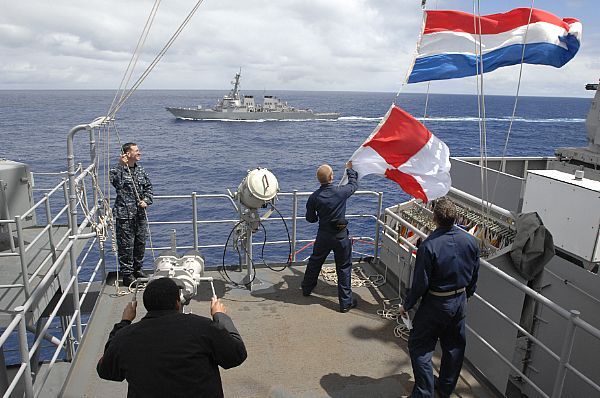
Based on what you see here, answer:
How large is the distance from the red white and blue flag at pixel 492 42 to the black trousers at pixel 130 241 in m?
4.34

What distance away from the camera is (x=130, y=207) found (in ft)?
20.5

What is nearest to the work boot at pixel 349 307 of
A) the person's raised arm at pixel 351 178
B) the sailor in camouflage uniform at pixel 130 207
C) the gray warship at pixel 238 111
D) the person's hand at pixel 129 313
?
the person's raised arm at pixel 351 178

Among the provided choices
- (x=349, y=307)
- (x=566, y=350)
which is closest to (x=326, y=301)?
(x=349, y=307)

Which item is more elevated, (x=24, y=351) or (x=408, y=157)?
(x=408, y=157)

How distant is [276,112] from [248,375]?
80.9 metres

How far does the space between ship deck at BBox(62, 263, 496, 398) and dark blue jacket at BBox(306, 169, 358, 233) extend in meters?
1.18

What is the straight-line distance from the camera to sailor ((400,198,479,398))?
3.77m

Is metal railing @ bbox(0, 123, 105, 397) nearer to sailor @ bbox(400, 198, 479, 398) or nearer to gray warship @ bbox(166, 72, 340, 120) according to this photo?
sailor @ bbox(400, 198, 479, 398)

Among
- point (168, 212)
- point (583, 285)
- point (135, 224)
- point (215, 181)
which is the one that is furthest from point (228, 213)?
point (583, 285)

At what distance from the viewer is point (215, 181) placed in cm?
3516

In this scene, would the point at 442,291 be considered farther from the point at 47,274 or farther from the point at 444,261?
the point at 47,274

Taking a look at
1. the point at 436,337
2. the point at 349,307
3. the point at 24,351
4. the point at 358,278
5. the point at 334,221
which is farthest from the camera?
the point at 358,278

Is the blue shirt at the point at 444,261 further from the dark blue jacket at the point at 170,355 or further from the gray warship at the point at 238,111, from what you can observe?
the gray warship at the point at 238,111

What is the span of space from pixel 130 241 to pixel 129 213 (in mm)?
414
